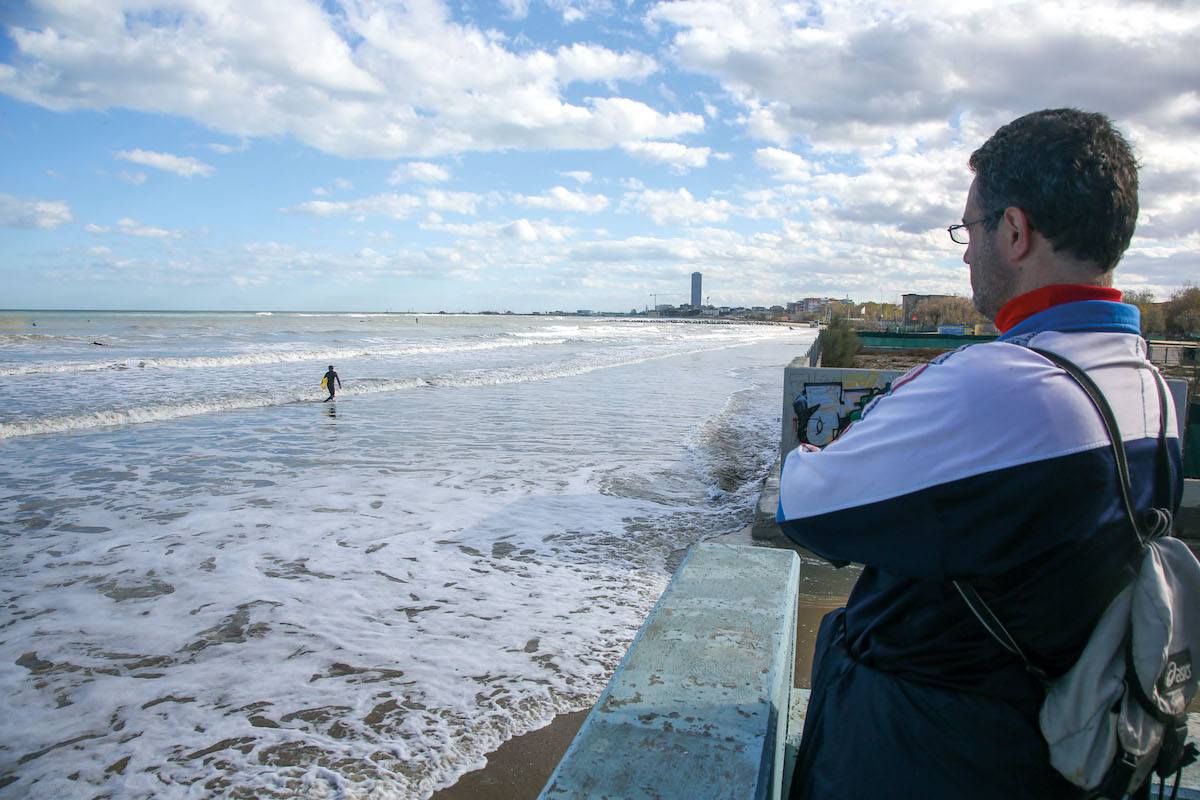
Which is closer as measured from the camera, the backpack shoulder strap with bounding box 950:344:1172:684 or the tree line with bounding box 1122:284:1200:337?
the backpack shoulder strap with bounding box 950:344:1172:684

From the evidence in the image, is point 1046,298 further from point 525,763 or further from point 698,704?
point 525,763

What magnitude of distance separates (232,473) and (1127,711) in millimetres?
12000

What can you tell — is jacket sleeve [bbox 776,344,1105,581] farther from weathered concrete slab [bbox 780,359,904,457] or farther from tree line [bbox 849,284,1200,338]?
tree line [bbox 849,284,1200,338]

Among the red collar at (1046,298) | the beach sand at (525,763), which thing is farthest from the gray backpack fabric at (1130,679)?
the beach sand at (525,763)

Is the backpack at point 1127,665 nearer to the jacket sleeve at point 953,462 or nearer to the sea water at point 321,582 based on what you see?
the jacket sleeve at point 953,462

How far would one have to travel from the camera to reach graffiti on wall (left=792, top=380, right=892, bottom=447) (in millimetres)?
8227

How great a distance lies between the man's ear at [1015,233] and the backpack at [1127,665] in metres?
0.30

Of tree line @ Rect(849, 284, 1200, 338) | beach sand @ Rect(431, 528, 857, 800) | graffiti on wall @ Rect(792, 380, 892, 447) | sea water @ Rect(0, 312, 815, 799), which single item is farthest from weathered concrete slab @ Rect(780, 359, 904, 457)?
tree line @ Rect(849, 284, 1200, 338)

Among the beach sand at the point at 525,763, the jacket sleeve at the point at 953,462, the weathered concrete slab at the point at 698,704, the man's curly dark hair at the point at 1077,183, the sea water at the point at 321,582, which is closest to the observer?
the jacket sleeve at the point at 953,462

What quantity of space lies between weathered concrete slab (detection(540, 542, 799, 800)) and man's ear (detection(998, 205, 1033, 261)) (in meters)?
1.25

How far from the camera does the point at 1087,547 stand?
119 cm

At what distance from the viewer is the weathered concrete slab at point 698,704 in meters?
1.60

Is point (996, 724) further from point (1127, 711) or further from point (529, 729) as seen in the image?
point (529, 729)

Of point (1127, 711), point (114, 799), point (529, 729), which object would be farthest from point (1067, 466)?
point (114, 799)
